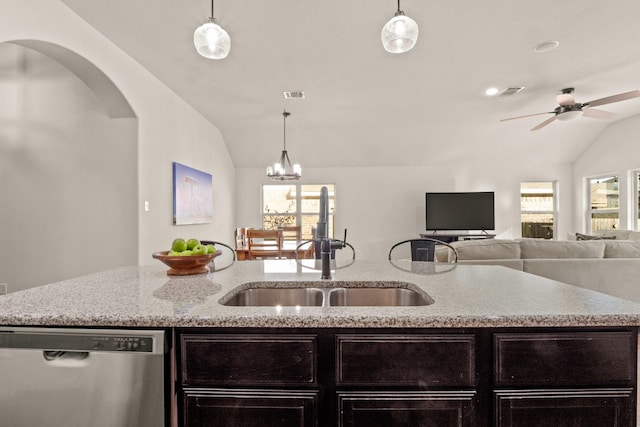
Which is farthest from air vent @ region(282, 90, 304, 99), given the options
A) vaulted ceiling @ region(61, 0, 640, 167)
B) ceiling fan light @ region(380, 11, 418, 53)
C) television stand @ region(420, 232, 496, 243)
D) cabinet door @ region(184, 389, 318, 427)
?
cabinet door @ region(184, 389, 318, 427)

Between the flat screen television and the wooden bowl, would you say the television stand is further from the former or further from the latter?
the wooden bowl

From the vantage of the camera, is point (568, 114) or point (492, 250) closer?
point (492, 250)

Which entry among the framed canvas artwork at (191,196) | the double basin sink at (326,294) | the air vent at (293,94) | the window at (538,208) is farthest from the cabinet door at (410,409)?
the window at (538,208)

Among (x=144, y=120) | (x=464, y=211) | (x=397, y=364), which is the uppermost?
(x=144, y=120)

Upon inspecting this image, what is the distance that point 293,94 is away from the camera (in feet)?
14.3

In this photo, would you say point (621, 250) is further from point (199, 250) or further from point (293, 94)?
point (293, 94)

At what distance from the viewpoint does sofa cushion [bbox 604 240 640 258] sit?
124 inches

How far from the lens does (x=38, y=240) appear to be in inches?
128

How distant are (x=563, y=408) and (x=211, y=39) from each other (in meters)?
1.92

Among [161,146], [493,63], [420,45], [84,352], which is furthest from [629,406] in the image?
[161,146]

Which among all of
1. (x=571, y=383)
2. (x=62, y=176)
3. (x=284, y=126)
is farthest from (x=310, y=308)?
(x=284, y=126)

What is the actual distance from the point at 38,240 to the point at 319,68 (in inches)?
126

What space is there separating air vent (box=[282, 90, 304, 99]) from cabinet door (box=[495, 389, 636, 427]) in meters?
3.95

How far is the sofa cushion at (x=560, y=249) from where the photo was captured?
10.1 ft
